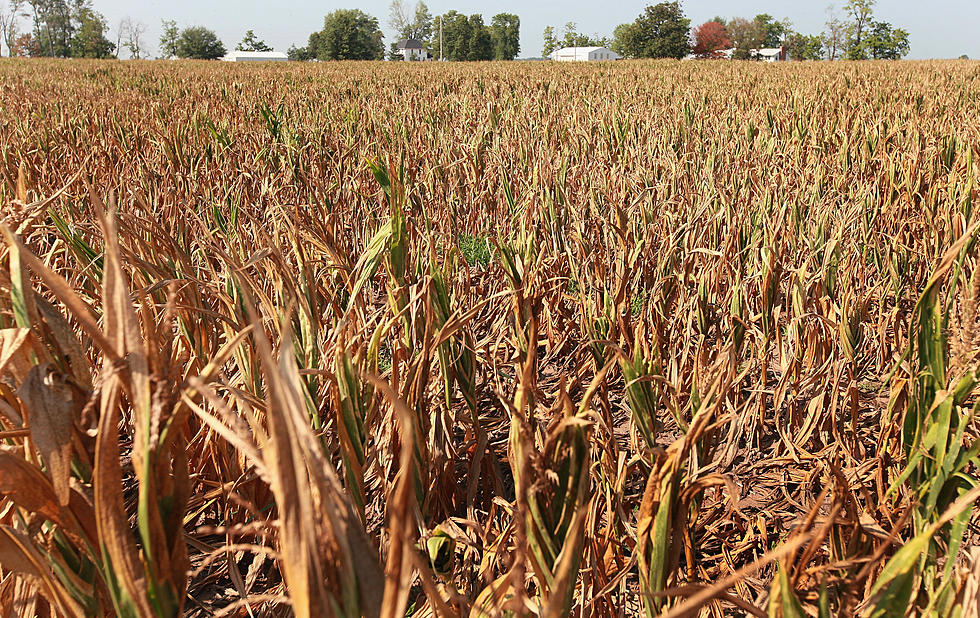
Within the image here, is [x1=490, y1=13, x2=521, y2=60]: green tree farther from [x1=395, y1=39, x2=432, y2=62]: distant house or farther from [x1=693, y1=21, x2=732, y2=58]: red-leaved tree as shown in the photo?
[x1=693, y1=21, x2=732, y2=58]: red-leaved tree

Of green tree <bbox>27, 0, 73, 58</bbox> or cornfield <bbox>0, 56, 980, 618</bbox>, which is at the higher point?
green tree <bbox>27, 0, 73, 58</bbox>

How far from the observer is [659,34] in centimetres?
4359

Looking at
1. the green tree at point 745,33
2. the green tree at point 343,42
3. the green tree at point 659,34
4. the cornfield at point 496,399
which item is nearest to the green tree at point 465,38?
the green tree at point 343,42

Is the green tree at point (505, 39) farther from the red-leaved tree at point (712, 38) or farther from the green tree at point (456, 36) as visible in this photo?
the red-leaved tree at point (712, 38)

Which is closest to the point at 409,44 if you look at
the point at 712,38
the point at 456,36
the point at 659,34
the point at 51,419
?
the point at 456,36

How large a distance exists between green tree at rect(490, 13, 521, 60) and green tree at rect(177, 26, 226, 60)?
26576mm

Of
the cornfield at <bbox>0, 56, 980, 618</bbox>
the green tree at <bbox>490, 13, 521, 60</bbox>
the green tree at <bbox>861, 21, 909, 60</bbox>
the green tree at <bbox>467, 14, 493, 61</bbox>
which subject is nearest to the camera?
the cornfield at <bbox>0, 56, 980, 618</bbox>

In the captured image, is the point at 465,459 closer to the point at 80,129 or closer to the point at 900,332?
the point at 900,332

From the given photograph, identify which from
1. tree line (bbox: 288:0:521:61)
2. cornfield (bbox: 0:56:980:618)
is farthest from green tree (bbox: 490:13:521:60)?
cornfield (bbox: 0:56:980:618)

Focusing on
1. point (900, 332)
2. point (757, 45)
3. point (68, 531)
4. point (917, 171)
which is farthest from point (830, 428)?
point (757, 45)

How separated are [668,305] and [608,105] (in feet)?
13.9

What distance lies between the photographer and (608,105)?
5645 mm

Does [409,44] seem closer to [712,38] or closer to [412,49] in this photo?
[412,49]

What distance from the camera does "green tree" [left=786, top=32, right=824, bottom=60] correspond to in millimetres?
48031
